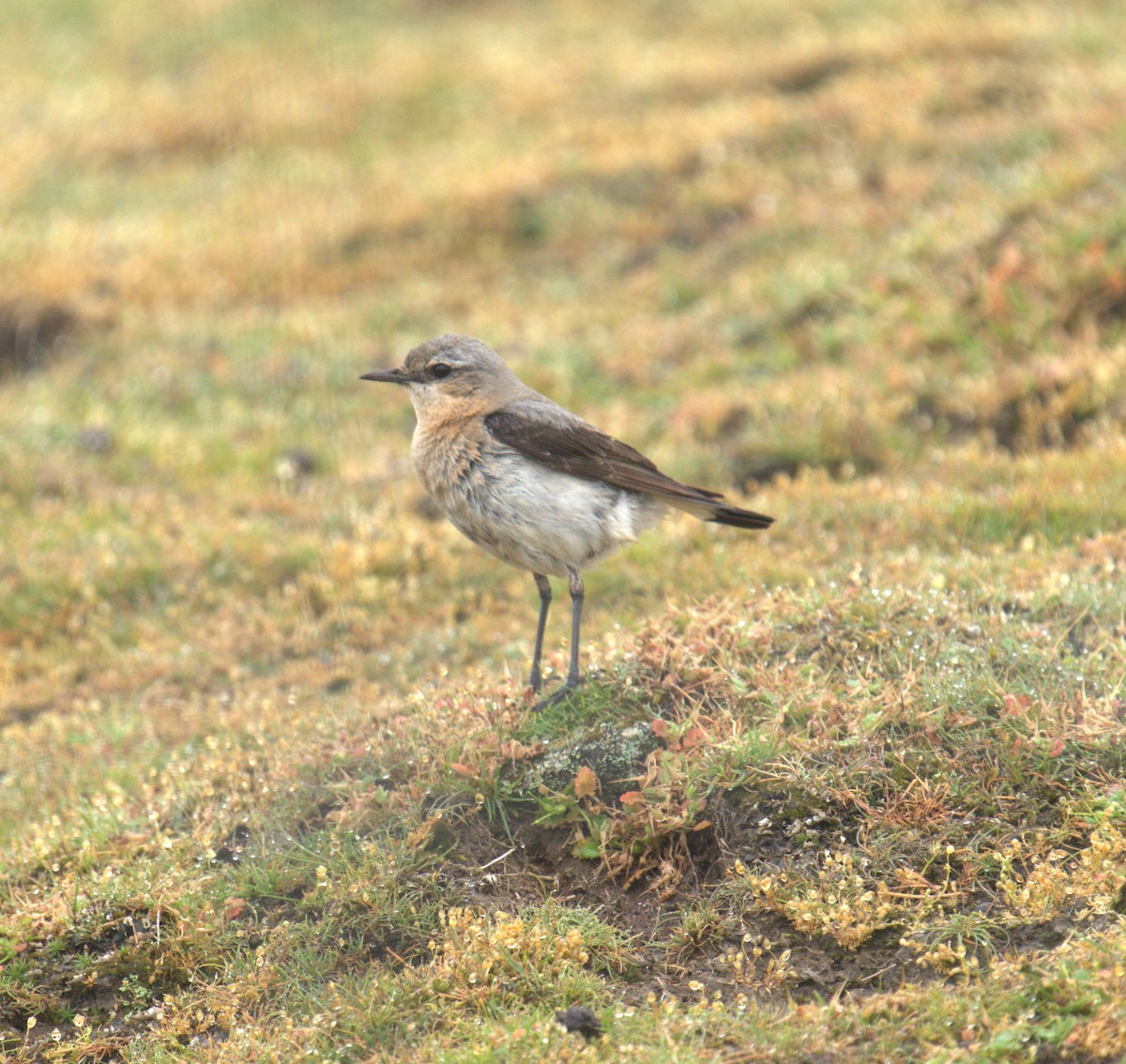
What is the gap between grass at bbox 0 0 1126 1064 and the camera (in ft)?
18.7

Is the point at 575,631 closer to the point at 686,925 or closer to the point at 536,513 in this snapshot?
the point at 536,513

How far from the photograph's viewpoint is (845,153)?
16438 mm

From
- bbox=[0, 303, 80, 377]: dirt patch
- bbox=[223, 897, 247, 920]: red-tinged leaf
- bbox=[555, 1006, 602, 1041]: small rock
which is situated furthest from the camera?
bbox=[0, 303, 80, 377]: dirt patch

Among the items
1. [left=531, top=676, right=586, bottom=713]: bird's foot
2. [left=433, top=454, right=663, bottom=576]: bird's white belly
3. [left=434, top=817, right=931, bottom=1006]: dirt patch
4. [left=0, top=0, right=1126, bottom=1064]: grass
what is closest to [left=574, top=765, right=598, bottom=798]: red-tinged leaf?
[left=0, top=0, right=1126, bottom=1064]: grass

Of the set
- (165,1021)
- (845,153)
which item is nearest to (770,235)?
(845,153)

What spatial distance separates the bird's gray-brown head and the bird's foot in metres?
1.75

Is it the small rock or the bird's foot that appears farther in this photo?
the bird's foot

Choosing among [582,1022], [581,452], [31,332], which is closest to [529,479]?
[581,452]

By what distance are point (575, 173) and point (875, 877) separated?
13276 mm

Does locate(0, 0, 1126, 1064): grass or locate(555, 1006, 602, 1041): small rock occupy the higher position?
locate(0, 0, 1126, 1064): grass

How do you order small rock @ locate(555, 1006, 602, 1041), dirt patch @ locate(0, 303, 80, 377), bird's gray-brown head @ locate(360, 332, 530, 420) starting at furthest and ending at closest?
1. dirt patch @ locate(0, 303, 80, 377)
2. bird's gray-brown head @ locate(360, 332, 530, 420)
3. small rock @ locate(555, 1006, 602, 1041)

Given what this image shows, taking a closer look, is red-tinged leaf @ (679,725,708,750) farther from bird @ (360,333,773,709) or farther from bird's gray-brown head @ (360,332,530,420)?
bird's gray-brown head @ (360,332,530,420)

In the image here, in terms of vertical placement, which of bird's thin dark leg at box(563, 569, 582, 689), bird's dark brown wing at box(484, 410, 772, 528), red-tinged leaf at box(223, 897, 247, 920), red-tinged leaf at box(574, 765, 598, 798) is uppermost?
bird's dark brown wing at box(484, 410, 772, 528)

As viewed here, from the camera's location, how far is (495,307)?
51.0 feet
